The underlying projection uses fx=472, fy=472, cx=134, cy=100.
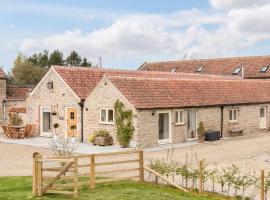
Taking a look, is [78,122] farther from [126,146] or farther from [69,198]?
[69,198]

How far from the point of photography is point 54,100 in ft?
111

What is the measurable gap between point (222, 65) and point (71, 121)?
3516cm

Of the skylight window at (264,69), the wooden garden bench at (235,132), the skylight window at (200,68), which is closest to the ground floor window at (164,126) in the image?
the wooden garden bench at (235,132)

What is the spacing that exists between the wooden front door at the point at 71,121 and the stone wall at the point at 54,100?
36 centimetres

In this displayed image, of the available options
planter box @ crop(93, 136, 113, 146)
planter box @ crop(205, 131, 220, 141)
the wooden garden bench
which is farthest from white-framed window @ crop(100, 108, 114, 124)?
the wooden garden bench

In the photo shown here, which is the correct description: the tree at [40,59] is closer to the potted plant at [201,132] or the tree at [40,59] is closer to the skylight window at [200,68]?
the skylight window at [200,68]

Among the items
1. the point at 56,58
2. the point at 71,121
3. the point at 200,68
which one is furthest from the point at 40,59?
the point at 71,121

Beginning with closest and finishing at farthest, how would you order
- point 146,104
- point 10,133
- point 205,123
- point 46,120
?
point 146,104
point 205,123
point 10,133
point 46,120

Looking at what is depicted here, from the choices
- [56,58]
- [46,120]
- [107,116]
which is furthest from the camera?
[56,58]

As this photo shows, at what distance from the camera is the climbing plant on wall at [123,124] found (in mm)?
28125

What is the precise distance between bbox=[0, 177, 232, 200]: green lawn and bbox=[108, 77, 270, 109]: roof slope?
1171cm

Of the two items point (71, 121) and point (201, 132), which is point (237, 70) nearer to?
point (201, 132)

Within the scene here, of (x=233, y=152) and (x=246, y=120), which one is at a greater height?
(x=246, y=120)

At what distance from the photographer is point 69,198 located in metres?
14.4
